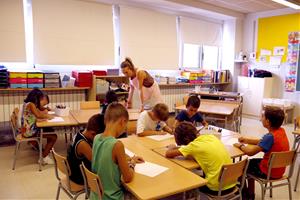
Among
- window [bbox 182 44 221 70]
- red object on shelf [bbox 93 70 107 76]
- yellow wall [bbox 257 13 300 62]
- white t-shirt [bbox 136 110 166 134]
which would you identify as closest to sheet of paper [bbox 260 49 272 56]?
yellow wall [bbox 257 13 300 62]

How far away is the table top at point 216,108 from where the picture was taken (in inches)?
187

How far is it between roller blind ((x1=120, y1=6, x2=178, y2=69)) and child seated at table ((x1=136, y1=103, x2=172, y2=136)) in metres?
3.33

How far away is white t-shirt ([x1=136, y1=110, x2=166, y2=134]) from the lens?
2986 mm

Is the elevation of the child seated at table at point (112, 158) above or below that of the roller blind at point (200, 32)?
below

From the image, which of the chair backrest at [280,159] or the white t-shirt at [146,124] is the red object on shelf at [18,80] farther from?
the chair backrest at [280,159]

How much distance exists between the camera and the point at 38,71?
197 inches

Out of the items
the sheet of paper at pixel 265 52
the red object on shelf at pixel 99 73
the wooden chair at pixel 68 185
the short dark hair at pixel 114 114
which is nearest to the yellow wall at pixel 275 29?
the sheet of paper at pixel 265 52

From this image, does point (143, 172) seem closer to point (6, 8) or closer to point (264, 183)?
point (264, 183)

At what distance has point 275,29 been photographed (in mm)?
7461

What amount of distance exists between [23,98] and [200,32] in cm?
515

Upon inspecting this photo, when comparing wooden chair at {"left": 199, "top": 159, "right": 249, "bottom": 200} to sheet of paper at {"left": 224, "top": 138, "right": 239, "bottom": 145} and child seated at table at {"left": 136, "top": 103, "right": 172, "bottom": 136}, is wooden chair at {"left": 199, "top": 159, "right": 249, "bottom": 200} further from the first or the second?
child seated at table at {"left": 136, "top": 103, "right": 172, "bottom": 136}

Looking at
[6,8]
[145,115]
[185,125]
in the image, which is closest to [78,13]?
[6,8]

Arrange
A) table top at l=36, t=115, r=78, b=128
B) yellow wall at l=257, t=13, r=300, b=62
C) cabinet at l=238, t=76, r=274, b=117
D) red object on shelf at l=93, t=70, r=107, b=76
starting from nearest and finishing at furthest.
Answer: table top at l=36, t=115, r=78, b=128 < red object on shelf at l=93, t=70, r=107, b=76 < yellow wall at l=257, t=13, r=300, b=62 < cabinet at l=238, t=76, r=274, b=117

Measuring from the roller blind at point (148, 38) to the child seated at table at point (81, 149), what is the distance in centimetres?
409
